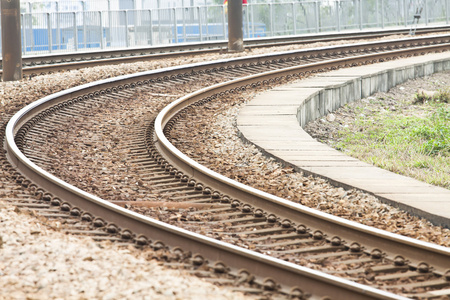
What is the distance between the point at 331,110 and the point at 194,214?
7.53 meters

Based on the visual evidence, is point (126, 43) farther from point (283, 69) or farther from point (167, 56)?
point (283, 69)

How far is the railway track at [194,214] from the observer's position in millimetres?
4688

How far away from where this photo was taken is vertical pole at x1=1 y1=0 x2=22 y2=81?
15172 mm

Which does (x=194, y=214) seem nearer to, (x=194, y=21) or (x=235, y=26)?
(x=235, y=26)

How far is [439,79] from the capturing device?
671 inches

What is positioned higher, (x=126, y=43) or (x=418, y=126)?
(x=126, y=43)

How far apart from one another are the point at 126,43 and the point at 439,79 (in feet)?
39.6

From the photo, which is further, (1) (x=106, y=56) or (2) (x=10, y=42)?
(1) (x=106, y=56)

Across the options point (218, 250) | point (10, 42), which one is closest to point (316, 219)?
point (218, 250)

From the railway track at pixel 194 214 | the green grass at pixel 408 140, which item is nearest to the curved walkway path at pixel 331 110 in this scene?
the green grass at pixel 408 140

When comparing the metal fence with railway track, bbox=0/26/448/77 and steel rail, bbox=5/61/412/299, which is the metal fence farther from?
steel rail, bbox=5/61/412/299

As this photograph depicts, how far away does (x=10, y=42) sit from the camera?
1546cm

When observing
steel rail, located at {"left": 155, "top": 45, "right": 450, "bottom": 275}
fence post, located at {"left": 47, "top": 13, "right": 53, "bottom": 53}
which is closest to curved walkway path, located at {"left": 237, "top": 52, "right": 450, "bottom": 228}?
steel rail, located at {"left": 155, "top": 45, "right": 450, "bottom": 275}

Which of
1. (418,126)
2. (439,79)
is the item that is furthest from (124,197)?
(439,79)
